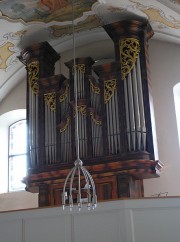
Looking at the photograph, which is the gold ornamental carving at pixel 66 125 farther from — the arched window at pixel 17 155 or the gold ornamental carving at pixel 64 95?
the arched window at pixel 17 155

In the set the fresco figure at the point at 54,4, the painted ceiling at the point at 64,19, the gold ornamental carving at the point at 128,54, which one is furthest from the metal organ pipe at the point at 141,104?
the fresco figure at the point at 54,4

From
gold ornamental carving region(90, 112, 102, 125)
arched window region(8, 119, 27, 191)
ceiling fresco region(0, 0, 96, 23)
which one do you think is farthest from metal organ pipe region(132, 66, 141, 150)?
arched window region(8, 119, 27, 191)

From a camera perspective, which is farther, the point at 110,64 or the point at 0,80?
the point at 0,80

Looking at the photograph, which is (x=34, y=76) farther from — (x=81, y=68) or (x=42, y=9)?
(x=42, y=9)

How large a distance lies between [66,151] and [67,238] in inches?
73.8

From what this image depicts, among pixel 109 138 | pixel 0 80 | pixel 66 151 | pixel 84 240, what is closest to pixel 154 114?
pixel 109 138

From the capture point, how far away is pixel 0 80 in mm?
12430

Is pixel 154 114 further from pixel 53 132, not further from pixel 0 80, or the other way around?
pixel 0 80

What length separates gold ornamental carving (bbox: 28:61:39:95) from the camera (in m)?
11.3

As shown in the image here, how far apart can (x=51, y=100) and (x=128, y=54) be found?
6.48 ft

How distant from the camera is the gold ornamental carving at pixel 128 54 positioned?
10469mm

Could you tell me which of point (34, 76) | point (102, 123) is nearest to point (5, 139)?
point (34, 76)

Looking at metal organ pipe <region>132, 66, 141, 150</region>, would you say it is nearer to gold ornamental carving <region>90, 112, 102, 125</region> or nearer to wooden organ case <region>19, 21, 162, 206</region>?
wooden organ case <region>19, 21, 162, 206</region>

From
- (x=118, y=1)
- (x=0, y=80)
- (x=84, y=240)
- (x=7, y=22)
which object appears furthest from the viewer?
(x=0, y=80)
